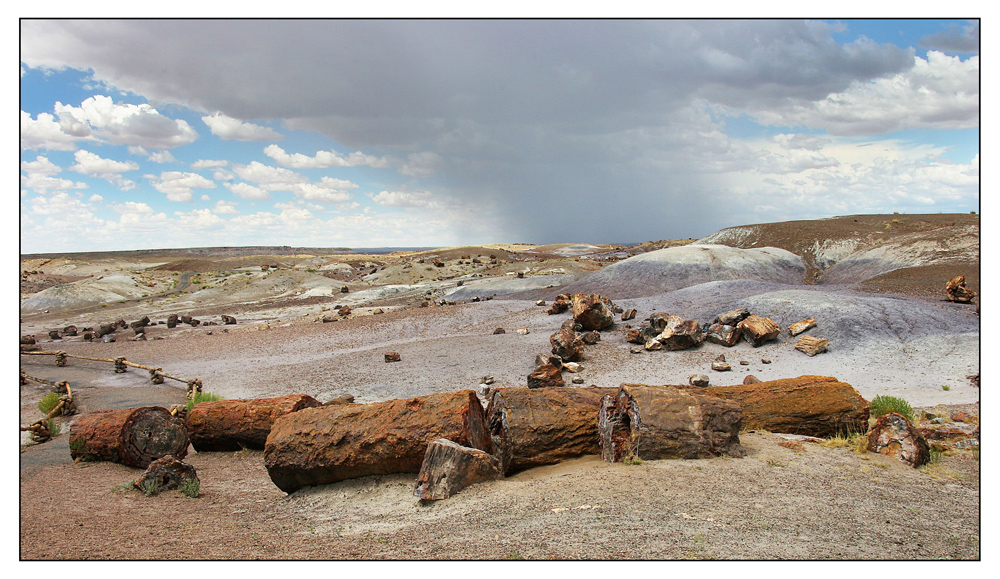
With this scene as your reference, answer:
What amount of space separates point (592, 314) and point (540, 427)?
1137 cm

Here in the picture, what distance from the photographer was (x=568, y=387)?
8.27 m

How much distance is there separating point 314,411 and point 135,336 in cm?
2461

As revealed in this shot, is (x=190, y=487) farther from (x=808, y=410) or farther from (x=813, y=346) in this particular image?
(x=813, y=346)

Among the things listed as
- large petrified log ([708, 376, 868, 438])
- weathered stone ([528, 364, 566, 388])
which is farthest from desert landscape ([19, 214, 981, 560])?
weathered stone ([528, 364, 566, 388])

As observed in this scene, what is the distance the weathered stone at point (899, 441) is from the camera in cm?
606

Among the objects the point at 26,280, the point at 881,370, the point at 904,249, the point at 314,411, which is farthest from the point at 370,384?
the point at 26,280

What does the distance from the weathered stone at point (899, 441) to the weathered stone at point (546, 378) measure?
6.60 m

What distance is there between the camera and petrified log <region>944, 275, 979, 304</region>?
54.4 ft

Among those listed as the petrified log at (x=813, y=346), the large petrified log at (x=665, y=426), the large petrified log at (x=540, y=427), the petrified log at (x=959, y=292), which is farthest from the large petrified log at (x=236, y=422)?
the petrified log at (x=959, y=292)

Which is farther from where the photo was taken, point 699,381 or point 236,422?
point 699,381

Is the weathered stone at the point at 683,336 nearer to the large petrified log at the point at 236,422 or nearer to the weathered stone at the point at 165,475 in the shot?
the large petrified log at the point at 236,422

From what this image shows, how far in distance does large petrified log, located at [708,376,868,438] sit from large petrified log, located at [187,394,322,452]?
694 cm

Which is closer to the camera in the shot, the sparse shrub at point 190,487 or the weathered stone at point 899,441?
the weathered stone at point 899,441

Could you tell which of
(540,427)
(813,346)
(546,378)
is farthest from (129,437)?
(813,346)
